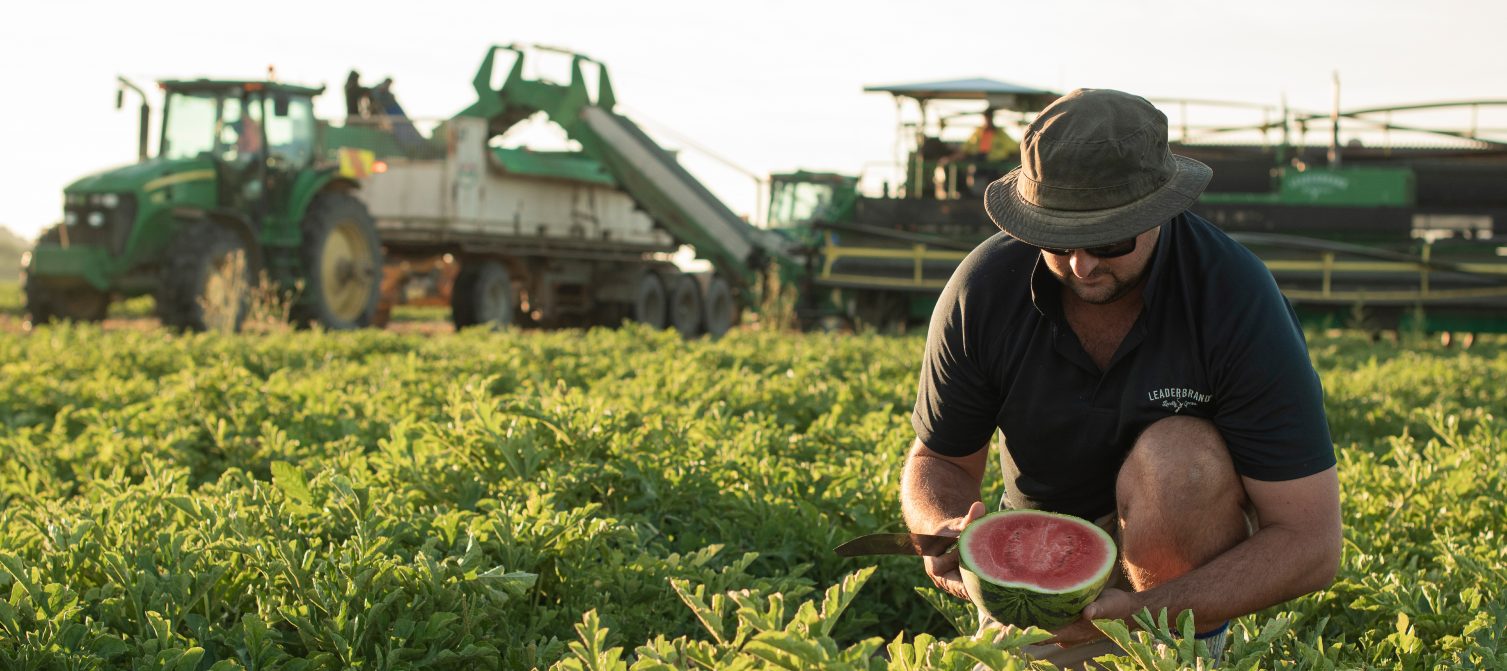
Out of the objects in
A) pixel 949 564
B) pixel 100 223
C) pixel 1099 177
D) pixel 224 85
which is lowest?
pixel 949 564

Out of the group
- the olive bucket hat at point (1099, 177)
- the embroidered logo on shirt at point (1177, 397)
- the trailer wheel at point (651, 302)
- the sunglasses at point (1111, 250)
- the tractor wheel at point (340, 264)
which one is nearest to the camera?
the olive bucket hat at point (1099, 177)

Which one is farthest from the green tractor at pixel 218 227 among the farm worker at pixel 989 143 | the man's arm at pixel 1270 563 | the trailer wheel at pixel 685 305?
the man's arm at pixel 1270 563

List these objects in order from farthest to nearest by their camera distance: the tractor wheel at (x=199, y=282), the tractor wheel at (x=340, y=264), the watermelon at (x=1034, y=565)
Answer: the tractor wheel at (x=340, y=264) → the tractor wheel at (x=199, y=282) → the watermelon at (x=1034, y=565)

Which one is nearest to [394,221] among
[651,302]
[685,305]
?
[651,302]

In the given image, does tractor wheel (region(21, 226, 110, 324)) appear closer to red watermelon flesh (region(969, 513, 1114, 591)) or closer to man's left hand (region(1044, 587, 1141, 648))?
red watermelon flesh (region(969, 513, 1114, 591))

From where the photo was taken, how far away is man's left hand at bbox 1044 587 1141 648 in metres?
3.12

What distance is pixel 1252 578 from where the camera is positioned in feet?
10.8

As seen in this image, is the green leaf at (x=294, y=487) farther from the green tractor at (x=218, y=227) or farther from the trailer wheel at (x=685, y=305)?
the trailer wheel at (x=685, y=305)

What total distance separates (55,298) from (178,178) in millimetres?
1869

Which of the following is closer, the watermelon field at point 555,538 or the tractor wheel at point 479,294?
the watermelon field at point 555,538

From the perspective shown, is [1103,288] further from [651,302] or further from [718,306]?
[718,306]

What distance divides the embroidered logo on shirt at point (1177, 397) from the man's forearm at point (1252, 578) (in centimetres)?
33

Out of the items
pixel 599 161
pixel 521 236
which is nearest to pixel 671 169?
pixel 599 161

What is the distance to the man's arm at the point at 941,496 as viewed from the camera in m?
3.46
